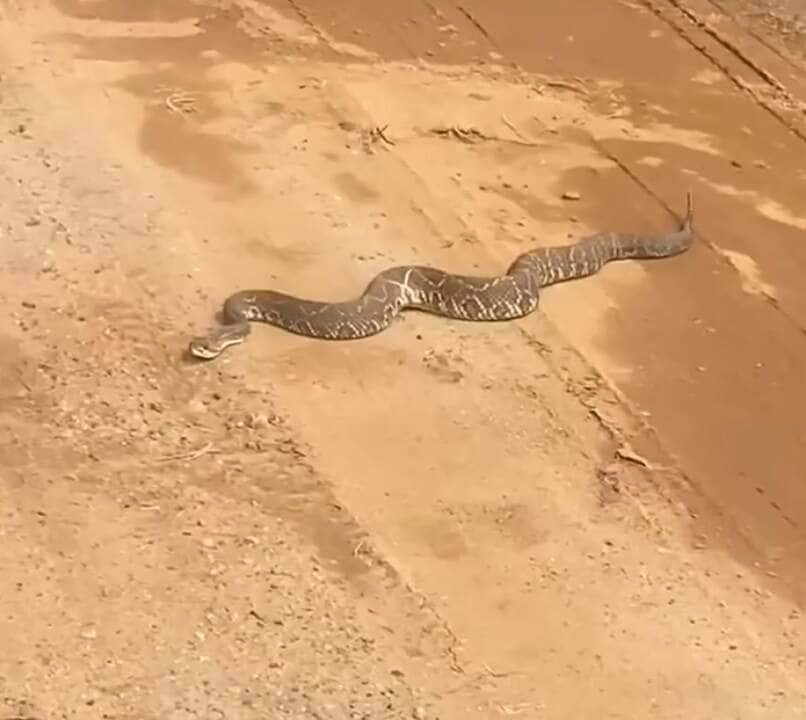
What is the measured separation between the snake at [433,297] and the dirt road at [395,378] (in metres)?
0.09

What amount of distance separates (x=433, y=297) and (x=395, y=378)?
0.71 meters

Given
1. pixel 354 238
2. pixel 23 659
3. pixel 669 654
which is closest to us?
pixel 23 659

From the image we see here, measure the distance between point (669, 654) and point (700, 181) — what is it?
4.27 m

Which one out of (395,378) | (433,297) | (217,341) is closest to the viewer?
(217,341)

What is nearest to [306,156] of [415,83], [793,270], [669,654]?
[415,83]

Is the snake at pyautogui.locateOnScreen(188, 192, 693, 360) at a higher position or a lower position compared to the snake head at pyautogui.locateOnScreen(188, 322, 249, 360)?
higher

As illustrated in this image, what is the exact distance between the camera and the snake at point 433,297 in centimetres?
866

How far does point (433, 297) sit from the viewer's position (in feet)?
29.7

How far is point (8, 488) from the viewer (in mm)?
7406

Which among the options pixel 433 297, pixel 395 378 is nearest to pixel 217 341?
pixel 395 378

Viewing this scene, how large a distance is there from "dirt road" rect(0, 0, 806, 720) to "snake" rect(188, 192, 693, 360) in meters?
0.09

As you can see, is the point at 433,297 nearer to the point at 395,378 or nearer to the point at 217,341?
the point at 395,378

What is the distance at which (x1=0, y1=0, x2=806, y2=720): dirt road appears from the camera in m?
6.84

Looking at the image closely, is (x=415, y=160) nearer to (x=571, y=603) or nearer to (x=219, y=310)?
(x=219, y=310)
